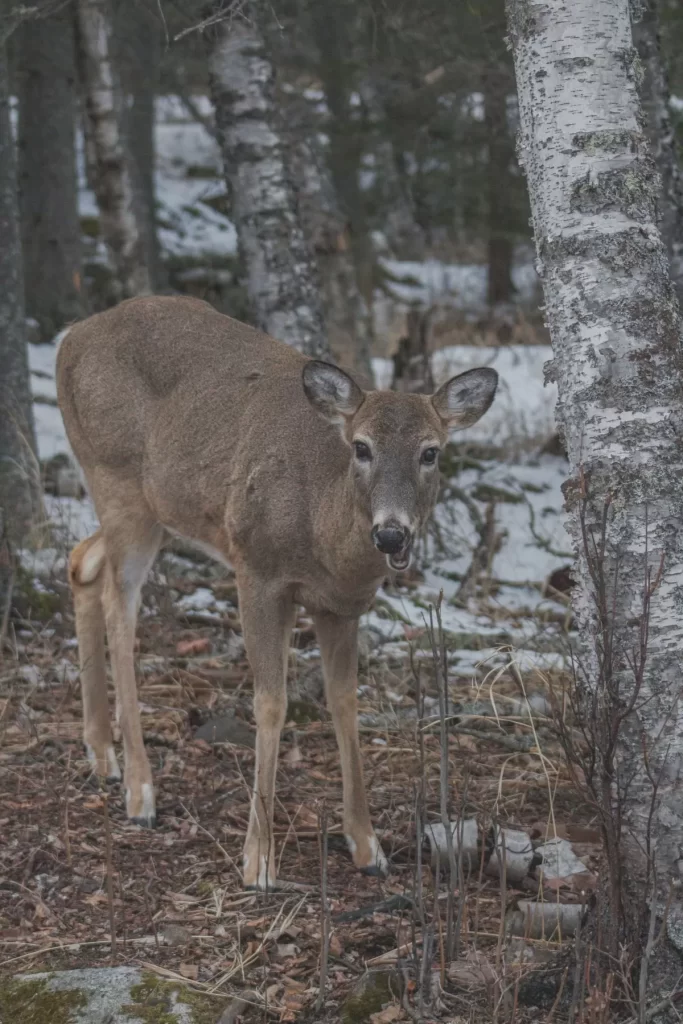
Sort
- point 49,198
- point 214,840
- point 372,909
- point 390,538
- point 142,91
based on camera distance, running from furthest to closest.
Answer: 1. point 49,198
2. point 142,91
3. point 214,840
4. point 372,909
5. point 390,538

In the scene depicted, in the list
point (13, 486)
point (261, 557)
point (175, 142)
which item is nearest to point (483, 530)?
point (13, 486)

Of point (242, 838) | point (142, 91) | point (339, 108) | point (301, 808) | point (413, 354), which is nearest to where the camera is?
point (242, 838)

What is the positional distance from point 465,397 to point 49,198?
1228cm

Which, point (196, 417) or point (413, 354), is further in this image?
point (413, 354)

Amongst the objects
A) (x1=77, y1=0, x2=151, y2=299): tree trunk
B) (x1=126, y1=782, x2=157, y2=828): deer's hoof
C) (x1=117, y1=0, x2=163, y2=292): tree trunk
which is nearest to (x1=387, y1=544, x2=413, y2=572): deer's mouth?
(x1=126, y1=782, x2=157, y2=828): deer's hoof

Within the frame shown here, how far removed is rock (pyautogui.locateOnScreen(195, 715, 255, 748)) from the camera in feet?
20.2

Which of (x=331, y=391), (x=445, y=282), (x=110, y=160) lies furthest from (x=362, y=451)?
(x=445, y=282)

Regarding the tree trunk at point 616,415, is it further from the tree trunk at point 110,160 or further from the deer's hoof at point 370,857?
the tree trunk at point 110,160

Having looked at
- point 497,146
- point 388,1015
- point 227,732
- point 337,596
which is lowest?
point 388,1015

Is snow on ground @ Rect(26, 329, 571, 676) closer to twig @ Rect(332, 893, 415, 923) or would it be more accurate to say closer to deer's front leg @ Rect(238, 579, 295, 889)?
deer's front leg @ Rect(238, 579, 295, 889)

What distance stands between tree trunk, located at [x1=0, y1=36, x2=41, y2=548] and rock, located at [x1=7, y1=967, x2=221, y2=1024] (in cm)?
459

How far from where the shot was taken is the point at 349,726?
548 centimetres

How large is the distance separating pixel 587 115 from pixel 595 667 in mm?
1599

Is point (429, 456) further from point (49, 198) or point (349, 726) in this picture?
point (49, 198)
